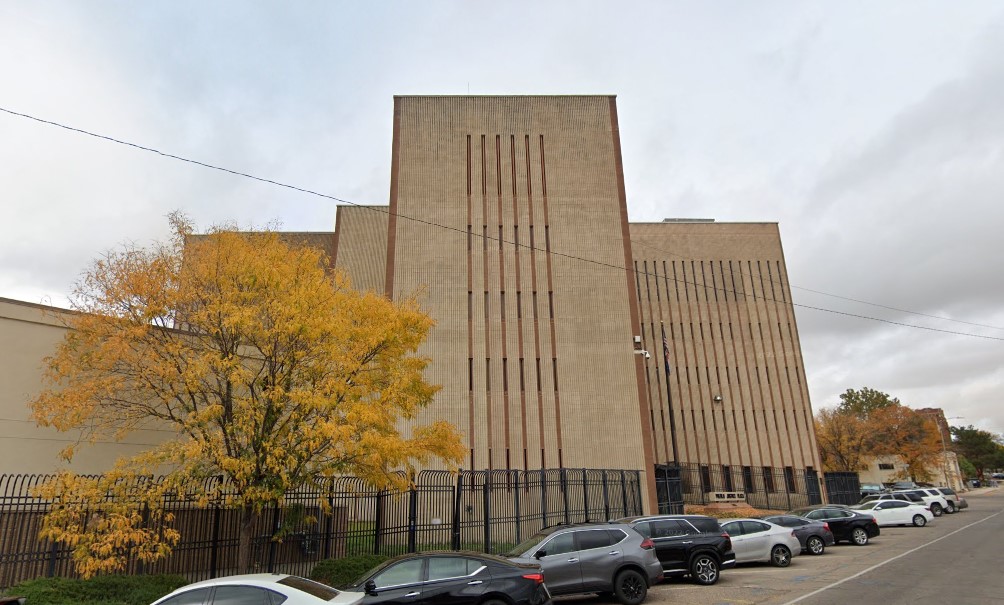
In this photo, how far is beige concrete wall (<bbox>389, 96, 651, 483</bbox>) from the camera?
2950cm

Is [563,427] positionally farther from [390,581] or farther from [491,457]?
[390,581]

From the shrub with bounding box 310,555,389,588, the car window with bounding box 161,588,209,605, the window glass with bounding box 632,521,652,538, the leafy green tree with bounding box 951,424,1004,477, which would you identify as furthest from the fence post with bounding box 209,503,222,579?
the leafy green tree with bounding box 951,424,1004,477

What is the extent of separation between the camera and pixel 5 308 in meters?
15.0

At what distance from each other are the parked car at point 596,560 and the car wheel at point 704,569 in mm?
2493

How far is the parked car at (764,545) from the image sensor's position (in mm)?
17109

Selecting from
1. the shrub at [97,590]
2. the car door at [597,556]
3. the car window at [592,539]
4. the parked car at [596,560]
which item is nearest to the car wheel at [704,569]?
the parked car at [596,560]

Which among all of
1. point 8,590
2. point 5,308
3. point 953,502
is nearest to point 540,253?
point 5,308

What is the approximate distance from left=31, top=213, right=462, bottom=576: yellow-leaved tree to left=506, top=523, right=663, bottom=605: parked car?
348 centimetres

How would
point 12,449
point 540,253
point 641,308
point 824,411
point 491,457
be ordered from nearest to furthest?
point 12,449
point 491,457
point 540,253
point 641,308
point 824,411

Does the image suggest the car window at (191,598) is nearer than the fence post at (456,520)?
Yes

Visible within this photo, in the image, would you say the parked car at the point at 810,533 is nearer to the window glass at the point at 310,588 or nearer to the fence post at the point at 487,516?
the fence post at the point at 487,516

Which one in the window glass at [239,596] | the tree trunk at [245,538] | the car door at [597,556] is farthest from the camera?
the tree trunk at [245,538]

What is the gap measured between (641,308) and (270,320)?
Answer: 147ft

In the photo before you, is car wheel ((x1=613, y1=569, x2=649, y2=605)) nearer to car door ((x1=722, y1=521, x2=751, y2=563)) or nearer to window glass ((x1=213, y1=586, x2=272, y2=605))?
car door ((x1=722, y1=521, x2=751, y2=563))
